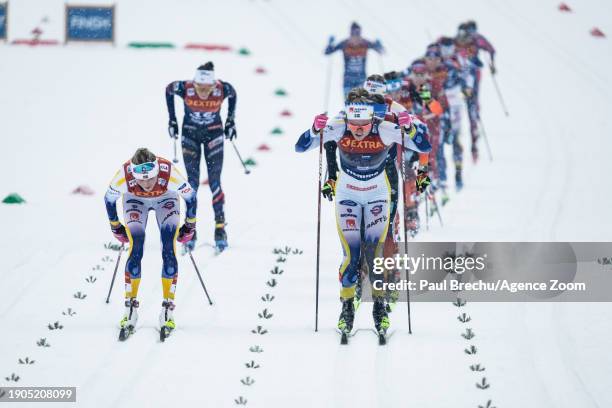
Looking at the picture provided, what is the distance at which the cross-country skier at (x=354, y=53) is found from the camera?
21.0 meters

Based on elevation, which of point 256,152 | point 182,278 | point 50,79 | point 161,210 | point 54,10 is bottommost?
point 182,278

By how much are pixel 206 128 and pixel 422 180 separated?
4.17 meters

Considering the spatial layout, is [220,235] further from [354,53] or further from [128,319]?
[354,53]

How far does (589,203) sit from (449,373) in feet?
28.5

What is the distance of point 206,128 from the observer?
1412 cm

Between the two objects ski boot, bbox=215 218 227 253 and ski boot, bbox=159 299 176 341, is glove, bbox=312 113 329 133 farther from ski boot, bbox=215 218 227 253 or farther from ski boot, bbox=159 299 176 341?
ski boot, bbox=215 218 227 253

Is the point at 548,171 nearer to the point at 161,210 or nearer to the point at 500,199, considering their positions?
the point at 500,199

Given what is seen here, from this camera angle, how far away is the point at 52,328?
36.9ft

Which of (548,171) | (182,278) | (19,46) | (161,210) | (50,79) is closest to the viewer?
(161,210)

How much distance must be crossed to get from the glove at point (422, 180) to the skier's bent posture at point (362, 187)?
0.35 m

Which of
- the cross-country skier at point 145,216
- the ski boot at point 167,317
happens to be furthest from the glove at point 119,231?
the ski boot at point 167,317

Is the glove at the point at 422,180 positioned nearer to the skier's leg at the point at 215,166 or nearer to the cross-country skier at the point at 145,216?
the cross-country skier at the point at 145,216

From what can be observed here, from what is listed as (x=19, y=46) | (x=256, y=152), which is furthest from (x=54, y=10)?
(x=256, y=152)

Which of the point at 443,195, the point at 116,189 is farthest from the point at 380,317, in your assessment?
the point at 443,195
